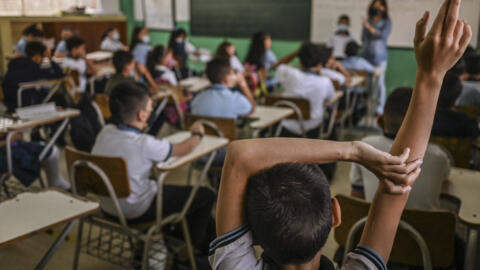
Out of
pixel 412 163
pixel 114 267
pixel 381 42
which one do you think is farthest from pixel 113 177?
pixel 381 42

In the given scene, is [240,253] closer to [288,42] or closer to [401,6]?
[401,6]

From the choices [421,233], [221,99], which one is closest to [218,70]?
[221,99]

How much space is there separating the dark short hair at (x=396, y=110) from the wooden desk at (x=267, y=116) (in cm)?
114

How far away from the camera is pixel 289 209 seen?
723mm

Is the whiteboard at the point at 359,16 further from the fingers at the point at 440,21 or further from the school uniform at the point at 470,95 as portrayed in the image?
the fingers at the point at 440,21

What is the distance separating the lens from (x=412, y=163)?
690mm

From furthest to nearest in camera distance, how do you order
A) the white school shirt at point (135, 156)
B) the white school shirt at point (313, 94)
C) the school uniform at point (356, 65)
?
1. the school uniform at point (356, 65)
2. the white school shirt at point (313, 94)
3. the white school shirt at point (135, 156)

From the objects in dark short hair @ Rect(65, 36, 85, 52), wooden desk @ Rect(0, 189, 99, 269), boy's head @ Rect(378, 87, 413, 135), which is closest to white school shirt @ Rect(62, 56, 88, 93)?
dark short hair @ Rect(65, 36, 85, 52)

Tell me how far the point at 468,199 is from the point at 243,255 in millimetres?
1231

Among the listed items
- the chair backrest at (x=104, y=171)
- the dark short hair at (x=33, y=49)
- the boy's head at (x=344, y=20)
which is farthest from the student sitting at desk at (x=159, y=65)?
the chair backrest at (x=104, y=171)

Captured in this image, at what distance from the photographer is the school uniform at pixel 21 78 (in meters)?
3.88

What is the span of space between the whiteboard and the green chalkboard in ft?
0.58

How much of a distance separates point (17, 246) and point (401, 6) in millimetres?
5142

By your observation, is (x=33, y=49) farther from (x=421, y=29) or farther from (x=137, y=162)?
(x=421, y=29)
